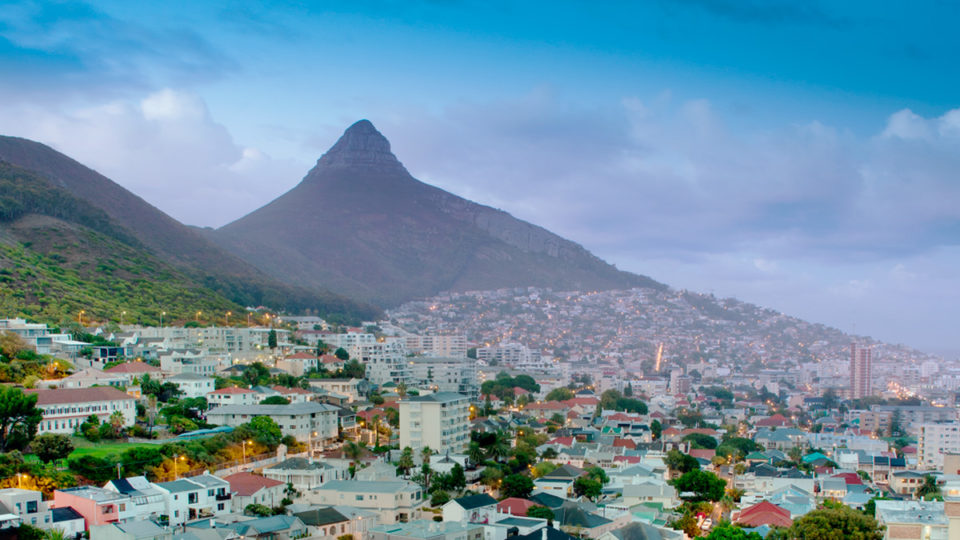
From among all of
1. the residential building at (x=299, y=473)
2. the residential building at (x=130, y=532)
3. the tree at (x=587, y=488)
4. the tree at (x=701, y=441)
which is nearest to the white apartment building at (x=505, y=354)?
the tree at (x=701, y=441)

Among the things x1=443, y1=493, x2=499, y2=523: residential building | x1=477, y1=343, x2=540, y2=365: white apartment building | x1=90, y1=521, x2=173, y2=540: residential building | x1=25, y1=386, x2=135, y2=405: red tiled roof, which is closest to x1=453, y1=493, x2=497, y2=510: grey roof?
x1=443, y1=493, x2=499, y2=523: residential building

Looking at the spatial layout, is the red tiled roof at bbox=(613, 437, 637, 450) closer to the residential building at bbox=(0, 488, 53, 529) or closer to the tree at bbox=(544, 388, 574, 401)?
the tree at bbox=(544, 388, 574, 401)

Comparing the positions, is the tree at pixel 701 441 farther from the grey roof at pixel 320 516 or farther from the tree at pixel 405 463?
the grey roof at pixel 320 516

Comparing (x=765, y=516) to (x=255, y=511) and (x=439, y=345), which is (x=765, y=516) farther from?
(x=439, y=345)

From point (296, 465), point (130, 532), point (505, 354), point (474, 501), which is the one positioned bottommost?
point (474, 501)

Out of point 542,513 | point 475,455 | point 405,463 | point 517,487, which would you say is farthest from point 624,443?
point 542,513
